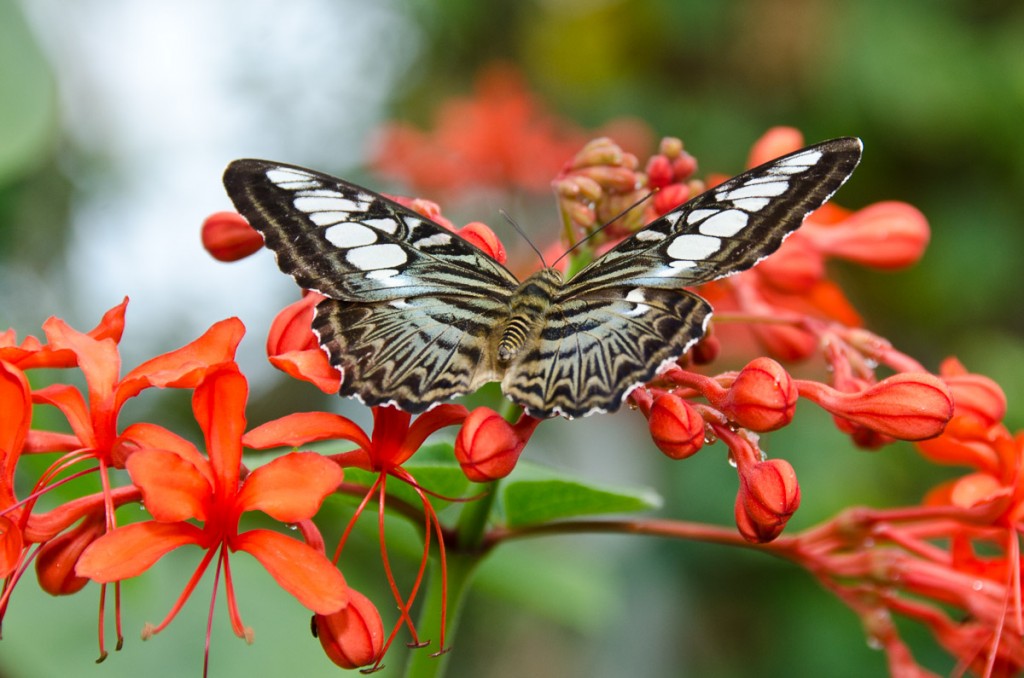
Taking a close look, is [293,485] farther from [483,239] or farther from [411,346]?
[483,239]

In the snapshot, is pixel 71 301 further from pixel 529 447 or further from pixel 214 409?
pixel 214 409

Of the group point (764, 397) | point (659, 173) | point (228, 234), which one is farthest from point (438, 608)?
point (659, 173)

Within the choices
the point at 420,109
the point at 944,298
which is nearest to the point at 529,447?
the point at 944,298

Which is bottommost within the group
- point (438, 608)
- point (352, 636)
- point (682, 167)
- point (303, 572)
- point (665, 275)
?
point (438, 608)

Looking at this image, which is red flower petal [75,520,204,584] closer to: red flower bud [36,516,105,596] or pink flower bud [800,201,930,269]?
red flower bud [36,516,105,596]

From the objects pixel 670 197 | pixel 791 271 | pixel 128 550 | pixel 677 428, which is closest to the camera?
pixel 128 550

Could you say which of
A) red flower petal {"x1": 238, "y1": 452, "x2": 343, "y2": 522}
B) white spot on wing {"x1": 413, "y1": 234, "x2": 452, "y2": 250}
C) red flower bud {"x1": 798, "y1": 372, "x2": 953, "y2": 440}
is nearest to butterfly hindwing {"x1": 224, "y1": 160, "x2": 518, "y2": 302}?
white spot on wing {"x1": 413, "y1": 234, "x2": 452, "y2": 250}
